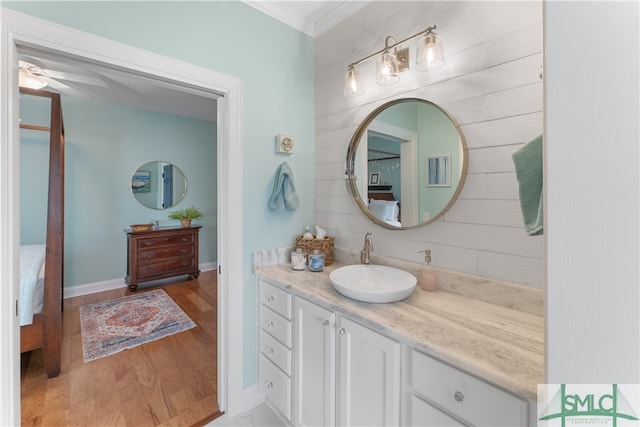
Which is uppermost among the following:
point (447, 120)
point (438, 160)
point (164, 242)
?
point (447, 120)

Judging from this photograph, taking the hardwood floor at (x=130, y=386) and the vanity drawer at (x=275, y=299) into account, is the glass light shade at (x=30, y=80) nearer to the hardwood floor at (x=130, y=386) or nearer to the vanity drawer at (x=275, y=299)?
the hardwood floor at (x=130, y=386)

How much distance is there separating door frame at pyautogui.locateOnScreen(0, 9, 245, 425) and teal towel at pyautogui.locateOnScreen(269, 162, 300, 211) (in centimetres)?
23

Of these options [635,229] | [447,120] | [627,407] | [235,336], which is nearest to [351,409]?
[235,336]

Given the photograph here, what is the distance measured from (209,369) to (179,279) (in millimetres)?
2368

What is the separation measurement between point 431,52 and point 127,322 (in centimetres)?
338

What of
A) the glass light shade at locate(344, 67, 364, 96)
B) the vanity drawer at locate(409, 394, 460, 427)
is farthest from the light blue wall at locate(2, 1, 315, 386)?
the vanity drawer at locate(409, 394, 460, 427)

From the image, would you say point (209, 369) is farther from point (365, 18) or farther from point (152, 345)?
point (365, 18)

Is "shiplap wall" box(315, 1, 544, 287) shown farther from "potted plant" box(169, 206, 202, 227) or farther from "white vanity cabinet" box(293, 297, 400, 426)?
"potted plant" box(169, 206, 202, 227)

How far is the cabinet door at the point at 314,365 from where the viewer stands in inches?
48.3

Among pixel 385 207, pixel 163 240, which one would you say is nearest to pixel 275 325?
pixel 385 207

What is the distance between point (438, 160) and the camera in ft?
4.47

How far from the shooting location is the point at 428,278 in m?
1.34

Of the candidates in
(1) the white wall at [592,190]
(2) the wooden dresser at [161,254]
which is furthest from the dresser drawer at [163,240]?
(1) the white wall at [592,190]

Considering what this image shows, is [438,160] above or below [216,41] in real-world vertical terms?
below
